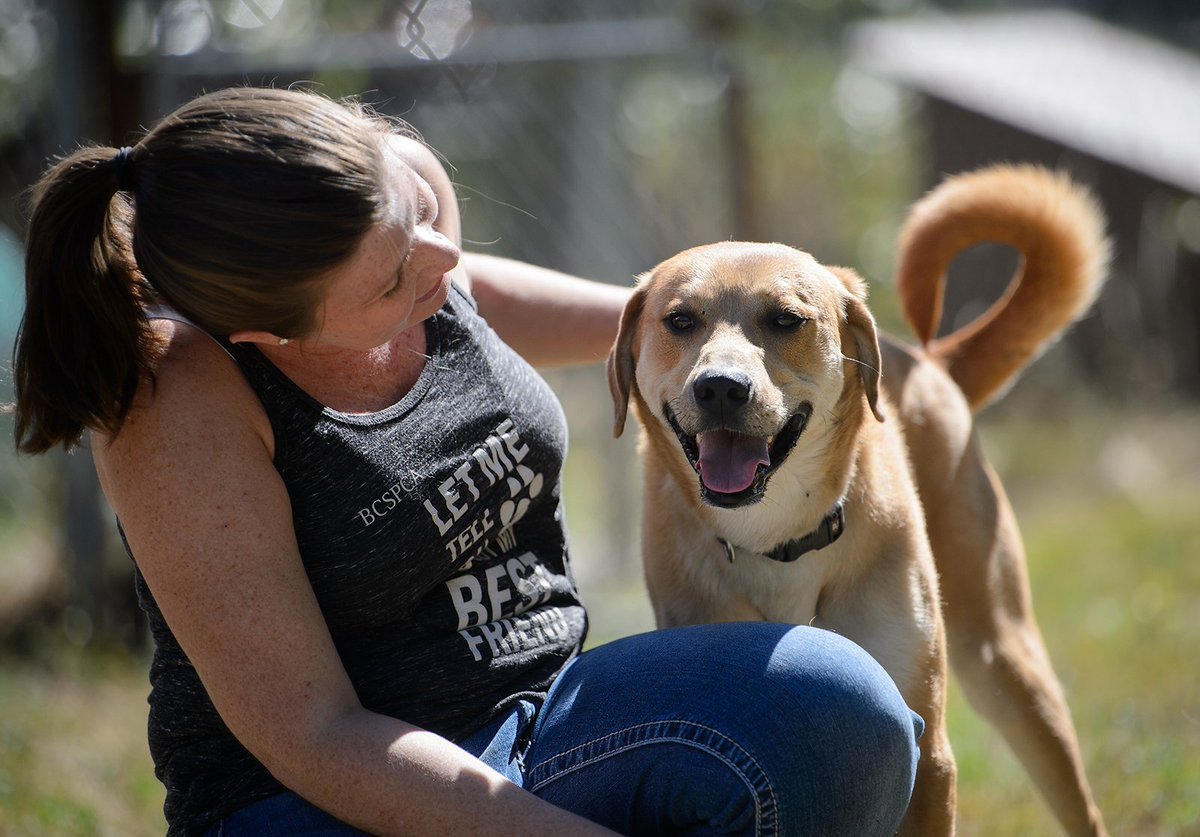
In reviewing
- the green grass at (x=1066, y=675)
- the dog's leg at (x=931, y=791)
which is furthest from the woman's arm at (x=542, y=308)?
the green grass at (x=1066, y=675)

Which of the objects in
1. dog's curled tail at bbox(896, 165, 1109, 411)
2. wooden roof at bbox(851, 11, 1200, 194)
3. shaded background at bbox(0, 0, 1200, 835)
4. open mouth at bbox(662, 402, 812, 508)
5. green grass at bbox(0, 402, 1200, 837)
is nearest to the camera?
open mouth at bbox(662, 402, 812, 508)

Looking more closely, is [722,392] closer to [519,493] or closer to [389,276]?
[519,493]

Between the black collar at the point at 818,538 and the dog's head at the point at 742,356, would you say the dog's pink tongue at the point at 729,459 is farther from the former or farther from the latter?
the black collar at the point at 818,538

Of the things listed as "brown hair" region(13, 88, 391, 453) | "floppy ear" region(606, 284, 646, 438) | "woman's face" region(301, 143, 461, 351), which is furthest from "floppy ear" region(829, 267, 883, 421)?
"brown hair" region(13, 88, 391, 453)

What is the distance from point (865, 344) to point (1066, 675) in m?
2.05

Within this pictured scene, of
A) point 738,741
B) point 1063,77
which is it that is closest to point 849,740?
point 738,741

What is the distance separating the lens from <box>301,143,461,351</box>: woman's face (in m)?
1.79

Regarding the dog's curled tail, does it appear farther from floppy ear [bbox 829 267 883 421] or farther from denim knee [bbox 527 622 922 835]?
denim knee [bbox 527 622 922 835]

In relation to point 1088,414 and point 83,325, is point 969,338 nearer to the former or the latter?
point 83,325

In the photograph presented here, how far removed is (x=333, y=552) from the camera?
1.80m

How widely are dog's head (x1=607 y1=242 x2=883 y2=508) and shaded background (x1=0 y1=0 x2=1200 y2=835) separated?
0.69 metres

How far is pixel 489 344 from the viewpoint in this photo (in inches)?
86.0

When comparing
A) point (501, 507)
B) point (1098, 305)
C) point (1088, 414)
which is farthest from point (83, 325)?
point (1098, 305)

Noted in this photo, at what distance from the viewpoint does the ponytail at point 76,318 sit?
1.67 metres
